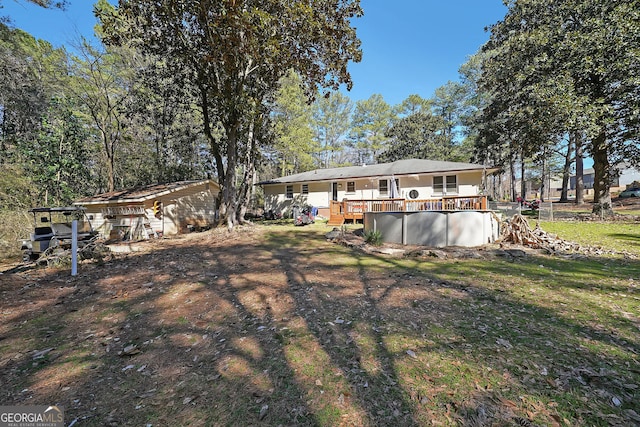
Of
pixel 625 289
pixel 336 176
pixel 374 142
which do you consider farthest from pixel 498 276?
pixel 374 142

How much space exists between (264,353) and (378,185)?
17678 mm

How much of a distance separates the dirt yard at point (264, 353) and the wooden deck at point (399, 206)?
7199 mm

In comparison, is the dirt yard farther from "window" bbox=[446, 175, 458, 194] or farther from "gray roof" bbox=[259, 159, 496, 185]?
"window" bbox=[446, 175, 458, 194]

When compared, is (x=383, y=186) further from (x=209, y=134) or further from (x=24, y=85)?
(x=24, y=85)

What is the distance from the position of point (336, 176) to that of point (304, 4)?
40.3ft

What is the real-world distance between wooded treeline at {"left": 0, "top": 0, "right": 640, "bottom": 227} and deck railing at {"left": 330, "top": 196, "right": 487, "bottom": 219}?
5.97 metres

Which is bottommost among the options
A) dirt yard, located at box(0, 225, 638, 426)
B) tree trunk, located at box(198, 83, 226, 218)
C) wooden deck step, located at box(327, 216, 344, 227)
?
dirt yard, located at box(0, 225, 638, 426)

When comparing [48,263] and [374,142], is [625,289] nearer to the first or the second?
[48,263]

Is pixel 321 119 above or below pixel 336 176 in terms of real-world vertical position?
above

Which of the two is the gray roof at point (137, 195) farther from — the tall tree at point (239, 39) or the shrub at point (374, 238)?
the shrub at point (374, 238)

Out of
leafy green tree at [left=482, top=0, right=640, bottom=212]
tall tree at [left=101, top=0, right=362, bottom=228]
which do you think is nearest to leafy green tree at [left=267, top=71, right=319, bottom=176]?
tall tree at [left=101, top=0, right=362, bottom=228]

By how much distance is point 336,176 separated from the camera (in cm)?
2055

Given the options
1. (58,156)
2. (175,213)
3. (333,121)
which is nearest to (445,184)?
(175,213)

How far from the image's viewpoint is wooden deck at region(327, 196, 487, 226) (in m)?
11.5
